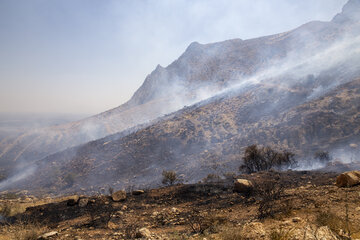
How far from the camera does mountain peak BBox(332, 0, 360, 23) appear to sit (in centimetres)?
6819

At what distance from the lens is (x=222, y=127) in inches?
1352

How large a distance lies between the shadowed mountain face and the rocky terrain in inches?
557

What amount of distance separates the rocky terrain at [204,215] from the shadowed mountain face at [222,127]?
46.5 ft

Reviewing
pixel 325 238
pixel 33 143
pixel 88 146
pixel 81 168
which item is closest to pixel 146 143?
pixel 81 168

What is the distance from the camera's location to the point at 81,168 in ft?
108

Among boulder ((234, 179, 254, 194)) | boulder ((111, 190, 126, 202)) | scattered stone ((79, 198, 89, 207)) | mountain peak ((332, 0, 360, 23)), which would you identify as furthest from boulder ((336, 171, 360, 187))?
mountain peak ((332, 0, 360, 23))

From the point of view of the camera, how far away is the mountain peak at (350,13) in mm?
68188

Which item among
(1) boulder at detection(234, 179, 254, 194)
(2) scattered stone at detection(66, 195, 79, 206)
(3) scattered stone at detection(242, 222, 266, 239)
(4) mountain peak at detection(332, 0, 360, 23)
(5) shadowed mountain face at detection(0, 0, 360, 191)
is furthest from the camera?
(4) mountain peak at detection(332, 0, 360, 23)

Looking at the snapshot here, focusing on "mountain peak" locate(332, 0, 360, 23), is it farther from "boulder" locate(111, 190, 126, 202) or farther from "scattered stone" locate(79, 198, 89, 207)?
"scattered stone" locate(79, 198, 89, 207)

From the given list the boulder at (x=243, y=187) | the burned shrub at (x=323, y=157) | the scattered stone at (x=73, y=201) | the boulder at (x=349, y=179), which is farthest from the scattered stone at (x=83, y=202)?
the burned shrub at (x=323, y=157)

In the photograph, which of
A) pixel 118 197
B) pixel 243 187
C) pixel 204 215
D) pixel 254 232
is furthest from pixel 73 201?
pixel 254 232

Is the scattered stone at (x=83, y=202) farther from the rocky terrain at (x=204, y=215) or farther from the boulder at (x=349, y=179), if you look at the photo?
the boulder at (x=349, y=179)

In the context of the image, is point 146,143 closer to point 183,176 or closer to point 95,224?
point 183,176

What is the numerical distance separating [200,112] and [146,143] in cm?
1208
